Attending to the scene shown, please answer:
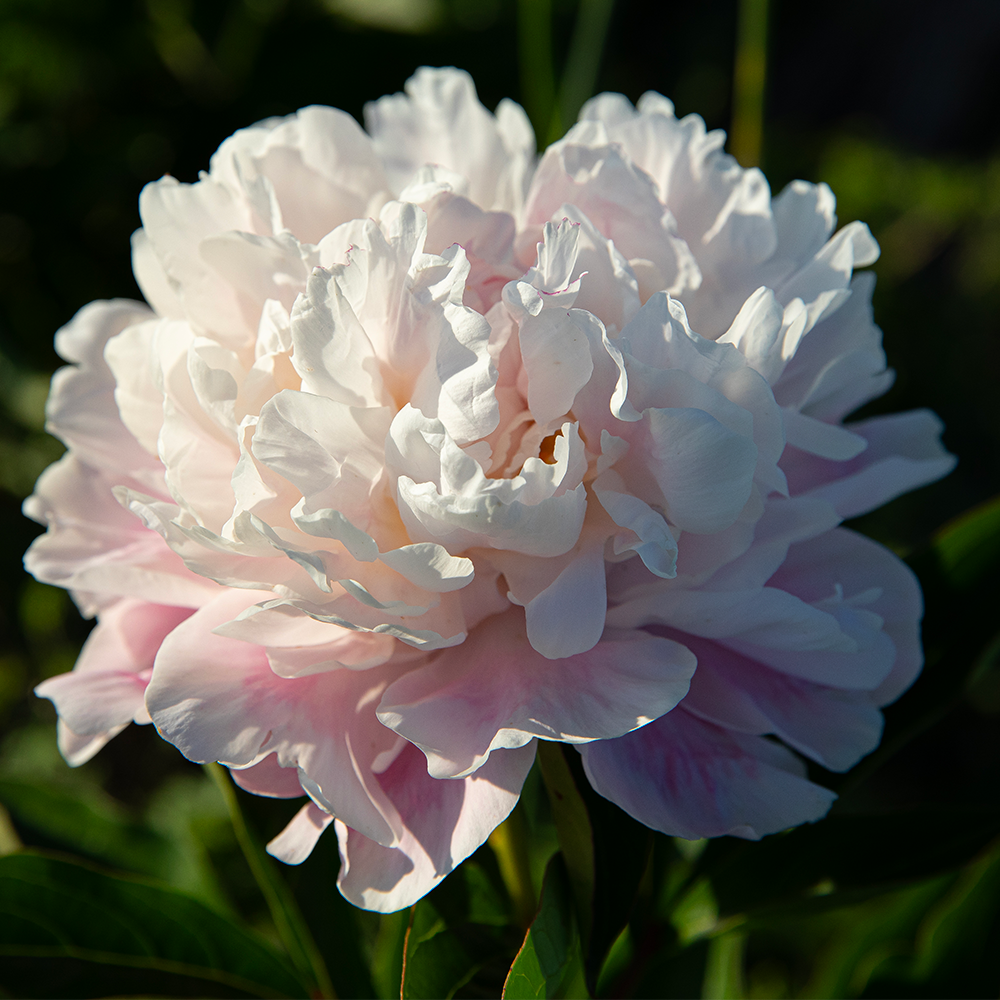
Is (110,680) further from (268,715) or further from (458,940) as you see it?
(458,940)

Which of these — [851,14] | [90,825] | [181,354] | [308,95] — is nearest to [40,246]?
[308,95]

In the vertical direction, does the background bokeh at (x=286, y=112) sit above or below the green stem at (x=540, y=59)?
below

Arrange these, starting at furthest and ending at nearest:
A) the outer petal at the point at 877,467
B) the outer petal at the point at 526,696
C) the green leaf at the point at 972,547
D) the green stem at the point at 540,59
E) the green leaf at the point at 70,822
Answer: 1. the green stem at the point at 540,59
2. the green leaf at the point at 70,822
3. the green leaf at the point at 972,547
4. the outer petal at the point at 877,467
5. the outer petal at the point at 526,696

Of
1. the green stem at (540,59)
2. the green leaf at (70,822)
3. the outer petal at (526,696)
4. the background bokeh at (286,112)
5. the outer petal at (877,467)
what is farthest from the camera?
the background bokeh at (286,112)

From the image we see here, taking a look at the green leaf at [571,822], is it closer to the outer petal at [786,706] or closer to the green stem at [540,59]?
the outer petal at [786,706]

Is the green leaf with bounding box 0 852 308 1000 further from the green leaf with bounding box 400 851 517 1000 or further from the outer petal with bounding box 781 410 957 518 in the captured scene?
the outer petal with bounding box 781 410 957 518

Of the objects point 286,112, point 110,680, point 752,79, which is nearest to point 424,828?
point 110,680

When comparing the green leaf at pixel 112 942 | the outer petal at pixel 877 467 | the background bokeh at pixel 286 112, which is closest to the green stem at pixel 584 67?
the background bokeh at pixel 286 112
